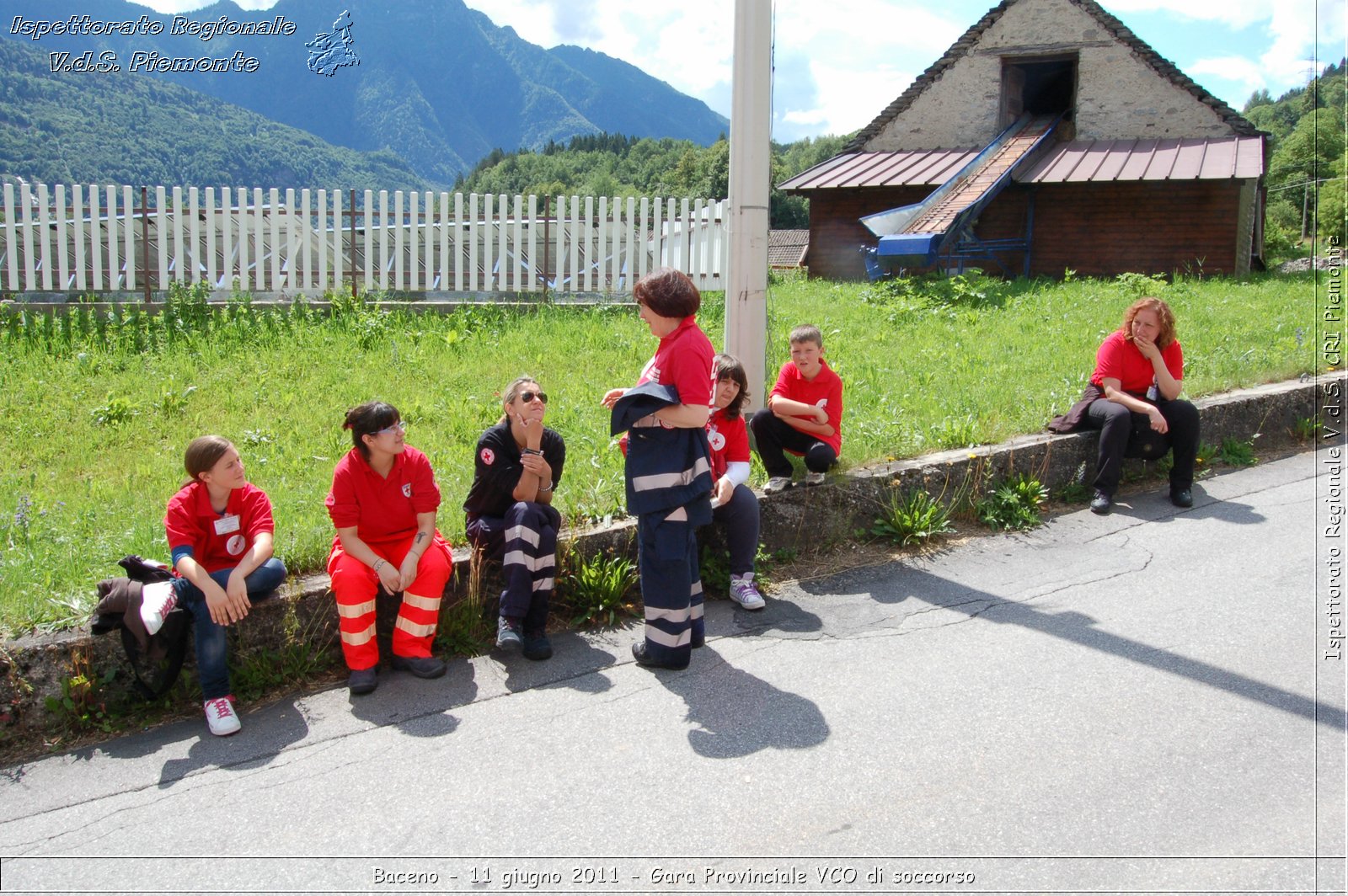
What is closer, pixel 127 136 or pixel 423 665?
pixel 423 665

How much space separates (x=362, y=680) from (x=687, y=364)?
6.20 ft

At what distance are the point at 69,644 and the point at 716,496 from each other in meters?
2.94

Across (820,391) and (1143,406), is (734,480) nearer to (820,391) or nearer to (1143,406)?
(820,391)

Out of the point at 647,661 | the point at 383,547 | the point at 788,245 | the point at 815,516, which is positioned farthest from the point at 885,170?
the point at 788,245

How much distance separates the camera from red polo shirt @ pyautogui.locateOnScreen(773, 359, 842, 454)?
595cm

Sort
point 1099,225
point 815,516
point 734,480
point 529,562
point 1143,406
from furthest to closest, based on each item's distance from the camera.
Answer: point 1099,225
point 1143,406
point 815,516
point 734,480
point 529,562

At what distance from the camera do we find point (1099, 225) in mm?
19359

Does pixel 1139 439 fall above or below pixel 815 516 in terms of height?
above

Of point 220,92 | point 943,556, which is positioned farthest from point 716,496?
point 220,92

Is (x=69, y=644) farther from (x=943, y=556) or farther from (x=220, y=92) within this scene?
(x=220, y=92)

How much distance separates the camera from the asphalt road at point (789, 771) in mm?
2934

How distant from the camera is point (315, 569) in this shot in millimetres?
4633

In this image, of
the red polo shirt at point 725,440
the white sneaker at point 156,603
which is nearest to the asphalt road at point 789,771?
the white sneaker at point 156,603

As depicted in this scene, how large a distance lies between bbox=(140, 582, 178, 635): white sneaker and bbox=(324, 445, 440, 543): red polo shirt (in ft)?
2.27
